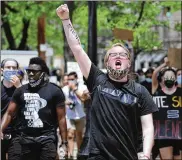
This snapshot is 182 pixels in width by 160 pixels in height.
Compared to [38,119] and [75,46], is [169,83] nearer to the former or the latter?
[38,119]

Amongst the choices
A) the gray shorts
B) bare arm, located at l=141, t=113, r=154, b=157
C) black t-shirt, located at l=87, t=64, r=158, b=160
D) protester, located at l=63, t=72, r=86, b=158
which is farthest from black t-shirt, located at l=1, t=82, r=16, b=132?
the gray shorts

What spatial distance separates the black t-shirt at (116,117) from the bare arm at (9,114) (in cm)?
242

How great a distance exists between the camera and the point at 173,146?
30.4 ft

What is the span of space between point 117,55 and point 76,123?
25.9 ft

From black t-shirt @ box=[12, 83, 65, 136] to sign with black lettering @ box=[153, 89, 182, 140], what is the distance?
2.26 meters

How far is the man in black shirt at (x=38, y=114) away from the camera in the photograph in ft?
23.8

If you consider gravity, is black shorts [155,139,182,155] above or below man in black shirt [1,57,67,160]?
below

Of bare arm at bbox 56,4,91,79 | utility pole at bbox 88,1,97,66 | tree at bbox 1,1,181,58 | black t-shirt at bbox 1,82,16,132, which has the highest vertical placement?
tree at bbox 1,1,181,58

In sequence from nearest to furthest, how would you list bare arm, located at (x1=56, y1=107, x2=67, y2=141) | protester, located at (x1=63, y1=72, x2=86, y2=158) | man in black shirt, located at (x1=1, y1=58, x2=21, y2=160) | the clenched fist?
the clenched fist → bare arm, located at (x1=56, y1=107, x2=67, y2=141) → man in black shirt, located at (x1=1, y1=58, x2=21, y2=160) → protester, located at (x1=63, y1=72, x2=86, y2=158)

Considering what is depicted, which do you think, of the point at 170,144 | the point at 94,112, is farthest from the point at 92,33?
the point at 94,112

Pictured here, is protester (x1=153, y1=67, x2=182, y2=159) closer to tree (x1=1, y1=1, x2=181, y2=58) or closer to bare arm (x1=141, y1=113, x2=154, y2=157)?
bare arm (x1=141, y1=113, x2=154, y2=157)

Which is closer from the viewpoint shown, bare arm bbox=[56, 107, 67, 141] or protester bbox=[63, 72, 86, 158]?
bare arm bbox=[56, 107, 67, 141]

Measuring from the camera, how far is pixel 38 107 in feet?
24.1

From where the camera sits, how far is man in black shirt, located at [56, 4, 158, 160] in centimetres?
509
